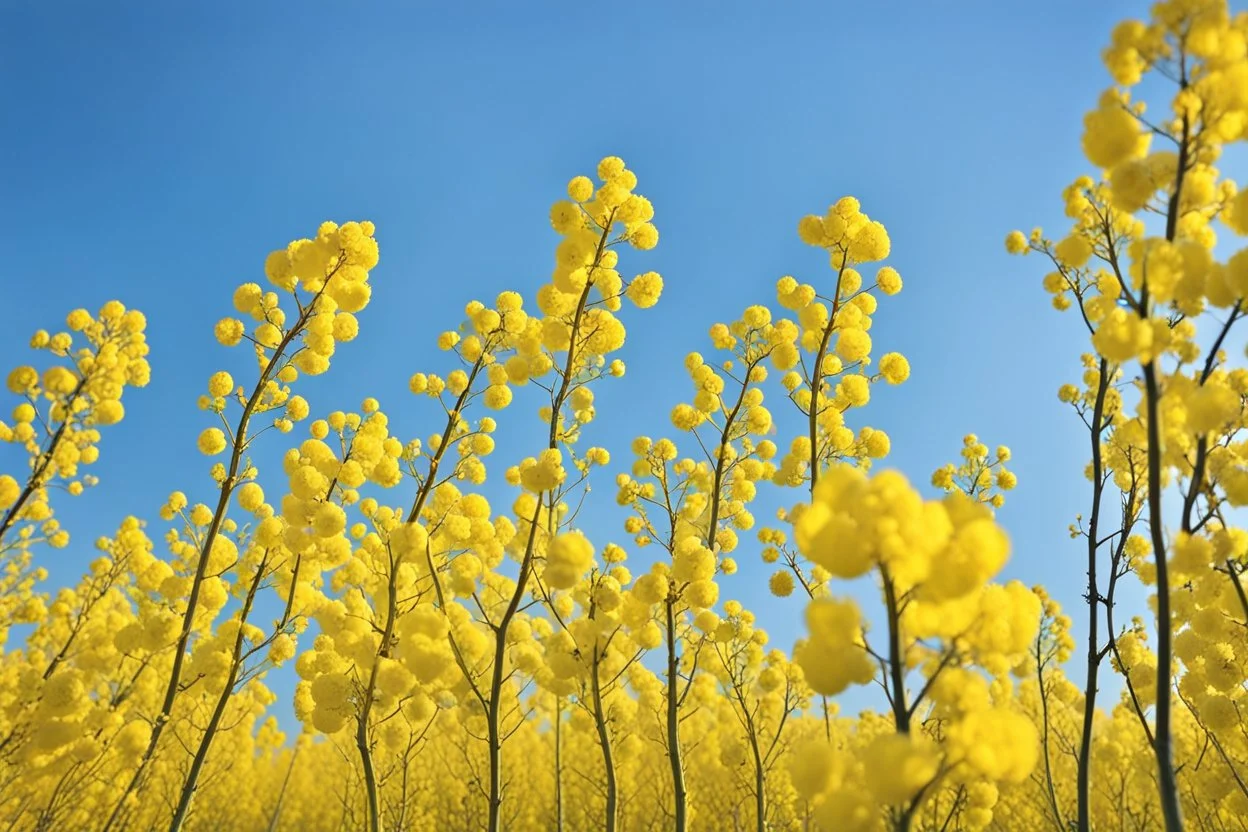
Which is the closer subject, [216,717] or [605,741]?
[216,717]

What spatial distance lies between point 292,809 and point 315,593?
14.7 meters

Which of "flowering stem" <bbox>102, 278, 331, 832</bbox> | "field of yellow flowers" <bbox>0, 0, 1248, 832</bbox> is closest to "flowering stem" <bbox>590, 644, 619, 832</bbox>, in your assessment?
"field of yellow flowers" <bbox>0, 0, 1248, 832</bbox>

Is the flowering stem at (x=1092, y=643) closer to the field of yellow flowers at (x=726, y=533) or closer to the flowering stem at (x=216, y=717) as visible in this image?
the field of yellow flowers at (x=726, y=533)

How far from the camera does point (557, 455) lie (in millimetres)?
3426

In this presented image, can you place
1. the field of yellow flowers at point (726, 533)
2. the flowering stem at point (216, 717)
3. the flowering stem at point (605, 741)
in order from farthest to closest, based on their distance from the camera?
the flowering stem at point (605, 741), the flowering stem at point (216, 717), the field of yellow flowers at point (726, 533)

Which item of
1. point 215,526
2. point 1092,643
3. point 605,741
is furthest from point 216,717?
point 1092,643

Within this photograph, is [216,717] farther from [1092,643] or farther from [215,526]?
[1092,643]

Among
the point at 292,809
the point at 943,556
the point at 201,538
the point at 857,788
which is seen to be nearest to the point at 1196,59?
A: the point at 943,556

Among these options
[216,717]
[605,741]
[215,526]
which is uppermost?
[215,526]

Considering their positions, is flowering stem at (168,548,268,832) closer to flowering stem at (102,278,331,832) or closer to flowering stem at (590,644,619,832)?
flowering stem at (102,278,331,832)

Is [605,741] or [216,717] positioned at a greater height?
[216,717]

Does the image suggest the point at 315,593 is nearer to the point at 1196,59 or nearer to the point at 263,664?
the point at 263,664

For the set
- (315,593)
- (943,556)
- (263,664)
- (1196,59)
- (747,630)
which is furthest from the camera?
(747,630)

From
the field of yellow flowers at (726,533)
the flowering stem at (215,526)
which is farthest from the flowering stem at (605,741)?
the flowering stem at (215,526)
